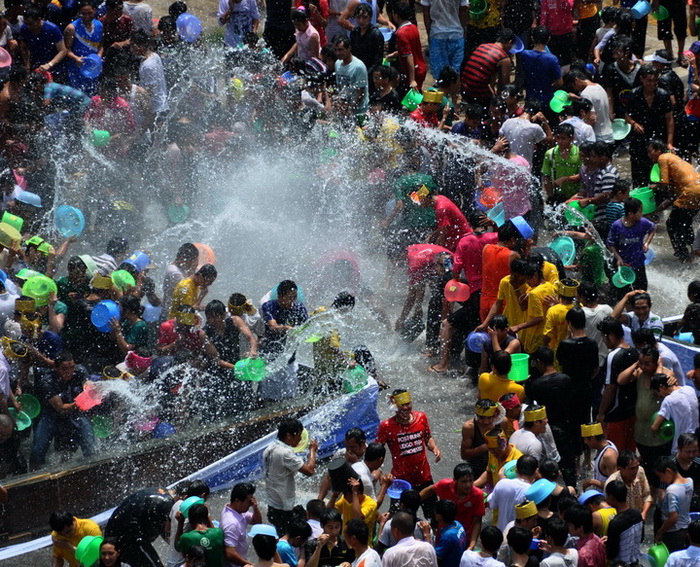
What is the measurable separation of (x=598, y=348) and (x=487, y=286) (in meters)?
1.20

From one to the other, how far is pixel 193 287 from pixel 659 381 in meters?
4.13

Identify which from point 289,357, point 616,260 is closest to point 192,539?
point 289,357

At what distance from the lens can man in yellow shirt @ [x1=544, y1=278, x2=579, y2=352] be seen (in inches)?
407

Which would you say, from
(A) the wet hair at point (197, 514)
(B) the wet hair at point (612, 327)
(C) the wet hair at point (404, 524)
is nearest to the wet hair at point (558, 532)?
(C) the wet hair at point (404, 524)

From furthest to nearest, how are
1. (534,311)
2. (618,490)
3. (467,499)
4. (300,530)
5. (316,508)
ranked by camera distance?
(534,311), (467,499), (316,508), (618,490), (300,530)

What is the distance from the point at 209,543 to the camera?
326 inches

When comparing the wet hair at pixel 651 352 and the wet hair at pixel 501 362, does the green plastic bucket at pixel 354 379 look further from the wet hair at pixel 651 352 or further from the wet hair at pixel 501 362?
the wet hair at pixel 651 352

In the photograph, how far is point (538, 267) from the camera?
419 inches

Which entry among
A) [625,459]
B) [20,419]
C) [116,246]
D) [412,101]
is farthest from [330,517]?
[412,101]

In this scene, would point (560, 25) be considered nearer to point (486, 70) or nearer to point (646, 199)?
point (486, 70)

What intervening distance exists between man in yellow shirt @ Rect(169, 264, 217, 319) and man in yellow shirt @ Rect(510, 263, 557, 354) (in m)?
2.63

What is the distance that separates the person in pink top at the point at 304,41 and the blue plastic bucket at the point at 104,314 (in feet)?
16.1

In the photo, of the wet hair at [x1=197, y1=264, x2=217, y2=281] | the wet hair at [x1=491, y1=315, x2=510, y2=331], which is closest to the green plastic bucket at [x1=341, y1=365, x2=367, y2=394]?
the wet hair at [x1=491, y1=315, x2=510, y2=331]

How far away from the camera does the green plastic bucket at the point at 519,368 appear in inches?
398
